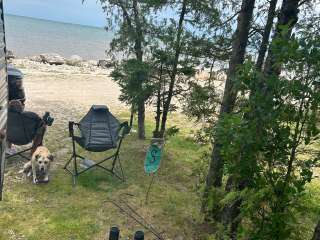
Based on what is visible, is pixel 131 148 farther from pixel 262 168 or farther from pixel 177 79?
pixel 262 168

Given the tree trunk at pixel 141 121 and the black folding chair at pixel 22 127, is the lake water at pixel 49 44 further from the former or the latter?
the black folding chair at pixel 22 127

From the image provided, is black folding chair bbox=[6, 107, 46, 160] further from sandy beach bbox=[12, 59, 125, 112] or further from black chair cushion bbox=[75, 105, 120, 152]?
sandy beach bbox=[12, 59, 125, 112]

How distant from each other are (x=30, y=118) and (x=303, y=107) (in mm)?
6240

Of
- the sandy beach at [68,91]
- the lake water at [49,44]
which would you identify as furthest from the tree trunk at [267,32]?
the lake water at [49,44]

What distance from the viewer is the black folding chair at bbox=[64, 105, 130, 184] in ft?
26.8

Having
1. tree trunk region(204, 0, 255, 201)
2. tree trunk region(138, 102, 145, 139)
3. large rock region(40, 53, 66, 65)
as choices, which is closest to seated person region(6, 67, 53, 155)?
tree trunk region(138, 102, 145, 139)

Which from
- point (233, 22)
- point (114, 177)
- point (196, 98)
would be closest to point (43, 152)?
point (114, 177)

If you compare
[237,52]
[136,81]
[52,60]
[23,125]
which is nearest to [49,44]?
[52,60]

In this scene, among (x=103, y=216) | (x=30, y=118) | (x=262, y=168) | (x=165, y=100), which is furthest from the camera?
(x=165, y=100)

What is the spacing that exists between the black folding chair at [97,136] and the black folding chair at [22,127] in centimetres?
83

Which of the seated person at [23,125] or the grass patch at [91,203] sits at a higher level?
the seated person at [23,125]

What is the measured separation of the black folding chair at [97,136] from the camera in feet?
26.8

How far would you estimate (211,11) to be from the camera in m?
8.24

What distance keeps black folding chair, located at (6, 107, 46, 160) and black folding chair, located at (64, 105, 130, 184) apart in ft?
2.73
